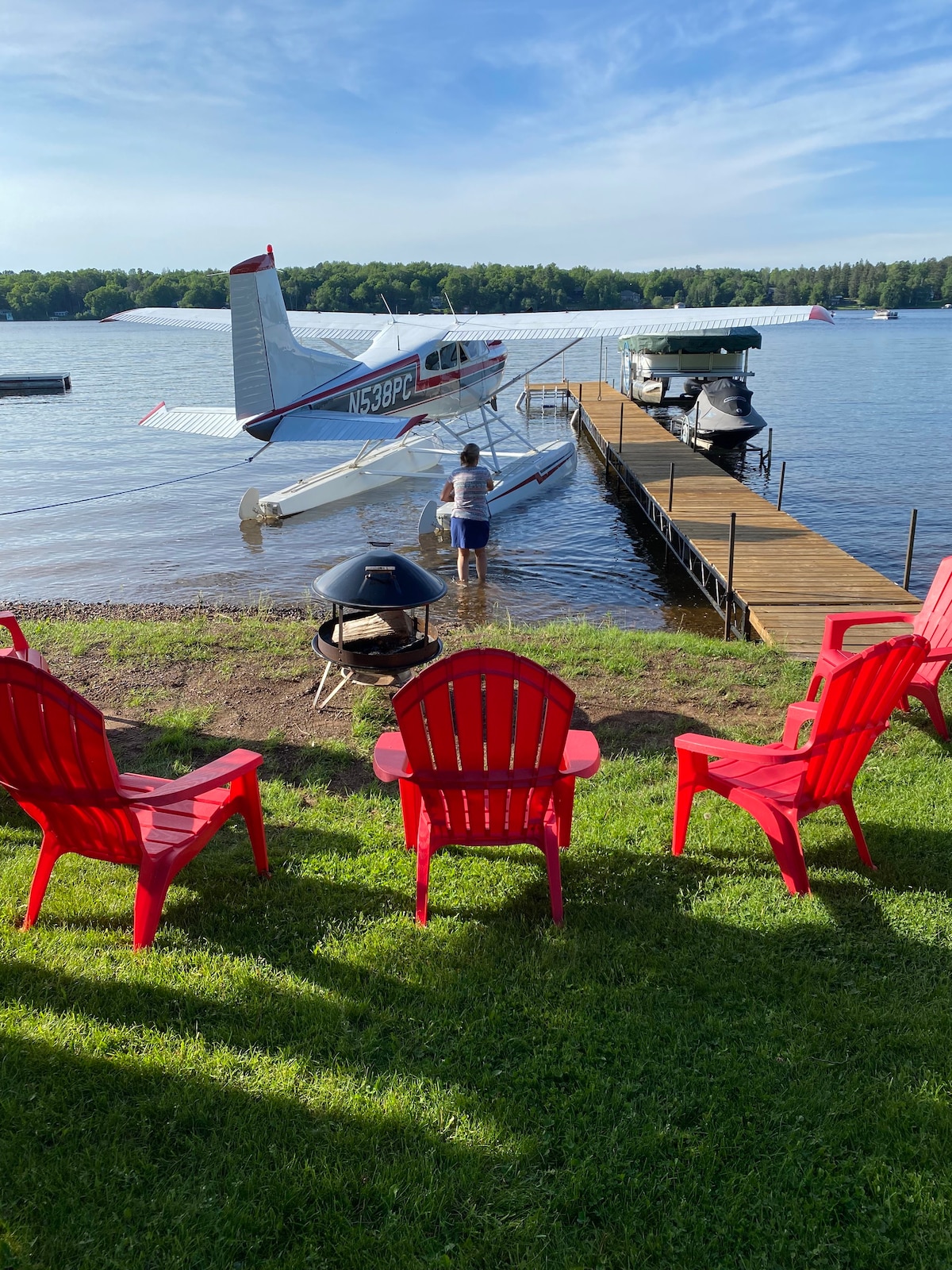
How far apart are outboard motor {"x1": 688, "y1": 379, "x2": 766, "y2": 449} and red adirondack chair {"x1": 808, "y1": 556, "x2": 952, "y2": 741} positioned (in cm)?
1813

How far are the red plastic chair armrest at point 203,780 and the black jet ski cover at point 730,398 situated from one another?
2192cm

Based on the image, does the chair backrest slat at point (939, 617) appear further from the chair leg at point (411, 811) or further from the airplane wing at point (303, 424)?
the airplane wing at point (303, 424)

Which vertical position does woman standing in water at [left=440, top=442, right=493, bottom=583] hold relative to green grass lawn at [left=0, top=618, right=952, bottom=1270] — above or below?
above

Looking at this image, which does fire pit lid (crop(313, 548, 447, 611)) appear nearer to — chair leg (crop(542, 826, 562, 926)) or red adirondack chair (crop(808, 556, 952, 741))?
chair leg (crop(542, 826, 562, 926))

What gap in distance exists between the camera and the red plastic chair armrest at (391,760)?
3.64 metres

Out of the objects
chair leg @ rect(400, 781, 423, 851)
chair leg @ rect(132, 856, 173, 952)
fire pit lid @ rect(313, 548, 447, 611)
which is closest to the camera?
chair leg @ rect(132, 856, 173, 952)

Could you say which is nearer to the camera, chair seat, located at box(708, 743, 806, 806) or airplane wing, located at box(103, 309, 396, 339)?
chair seat, located at box(708, 743, 806, 806)

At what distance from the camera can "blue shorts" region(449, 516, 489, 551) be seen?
35.8 feet

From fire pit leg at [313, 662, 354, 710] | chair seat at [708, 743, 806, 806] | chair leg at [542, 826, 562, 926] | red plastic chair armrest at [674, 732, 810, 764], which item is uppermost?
red plastic chair armrest at [674, 732, 810, 764]

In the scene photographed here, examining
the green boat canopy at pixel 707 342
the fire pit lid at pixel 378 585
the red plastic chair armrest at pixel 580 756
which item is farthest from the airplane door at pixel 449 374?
the red plastic chair armrest at pixel 580 756

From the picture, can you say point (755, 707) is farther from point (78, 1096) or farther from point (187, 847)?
point (78, 1096)

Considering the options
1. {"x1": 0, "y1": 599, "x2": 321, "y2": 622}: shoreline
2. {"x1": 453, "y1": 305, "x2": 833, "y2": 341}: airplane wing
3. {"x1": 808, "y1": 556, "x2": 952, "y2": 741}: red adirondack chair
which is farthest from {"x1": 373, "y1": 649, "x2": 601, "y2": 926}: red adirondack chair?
{"x1": 453, "y1": 305, "x2": 833, "y2": 341}: airplane wing

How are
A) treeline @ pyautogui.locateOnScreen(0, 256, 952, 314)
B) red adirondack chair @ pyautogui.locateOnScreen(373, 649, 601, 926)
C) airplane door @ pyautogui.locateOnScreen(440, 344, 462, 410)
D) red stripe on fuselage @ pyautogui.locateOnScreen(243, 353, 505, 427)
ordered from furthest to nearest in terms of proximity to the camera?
treeline @ pyautogui.locateOnScreen(0, 256, 952, 314) → airplane door @ pyautogui.locateOnScreen(440, 344, 462, 410) → red stripe on fuselage @ pyautogui.locateOnScreen(243, 353, 505, 427) → red adirondack chair @ pyautogui.locateOnScreen(373, 649, 601, 926)

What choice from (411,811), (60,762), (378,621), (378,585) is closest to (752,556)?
(378,621)
